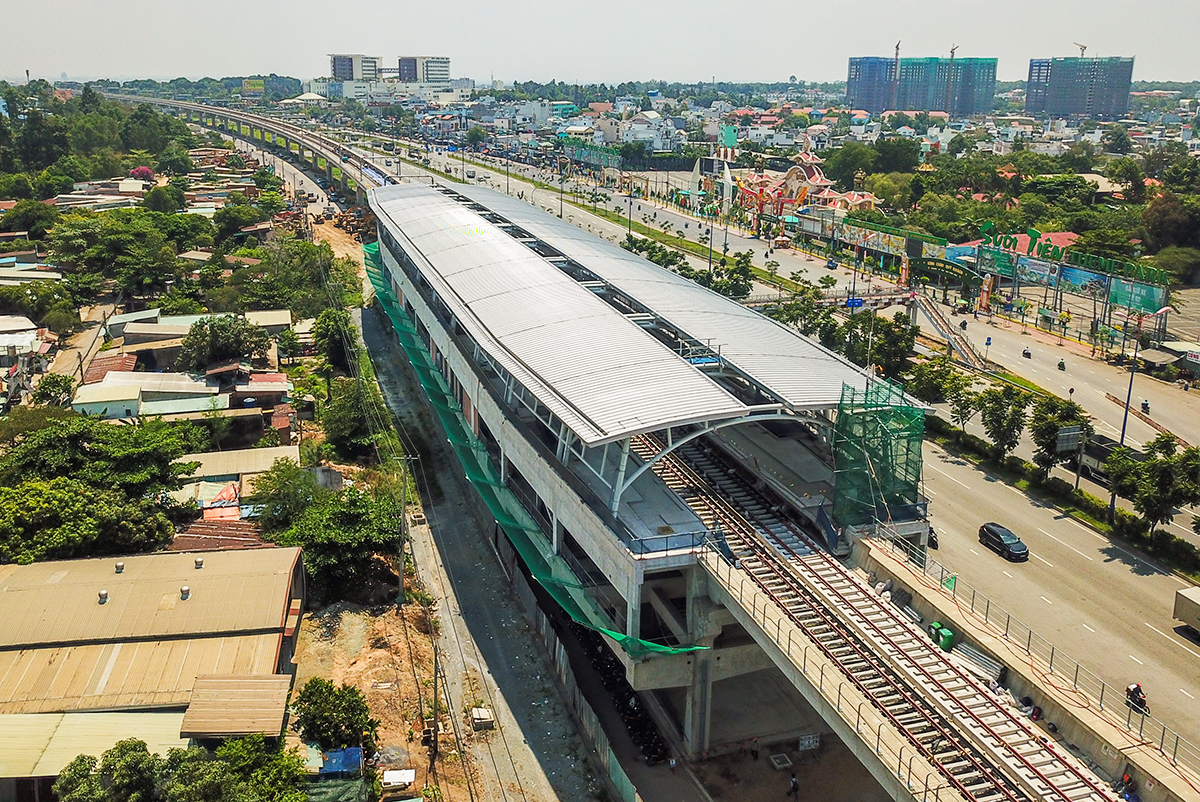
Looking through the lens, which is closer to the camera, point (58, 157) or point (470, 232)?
point (470, 232)

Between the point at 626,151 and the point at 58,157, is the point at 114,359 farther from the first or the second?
the point at 626,151

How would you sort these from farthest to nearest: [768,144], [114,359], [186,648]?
[768,144], [114,359], [186,648]

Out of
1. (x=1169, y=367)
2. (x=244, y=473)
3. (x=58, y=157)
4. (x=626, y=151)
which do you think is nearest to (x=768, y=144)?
(x=626, y=151)

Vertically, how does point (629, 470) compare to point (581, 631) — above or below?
above

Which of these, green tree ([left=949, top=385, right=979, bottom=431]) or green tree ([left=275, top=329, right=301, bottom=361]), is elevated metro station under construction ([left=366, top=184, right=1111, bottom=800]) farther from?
green tree ([left=275, top=329, right=301, bottom=361])

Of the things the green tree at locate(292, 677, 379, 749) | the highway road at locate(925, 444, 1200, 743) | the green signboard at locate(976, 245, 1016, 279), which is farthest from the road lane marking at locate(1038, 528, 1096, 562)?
the green signboard at locate(976, 245, 1016, 279)
